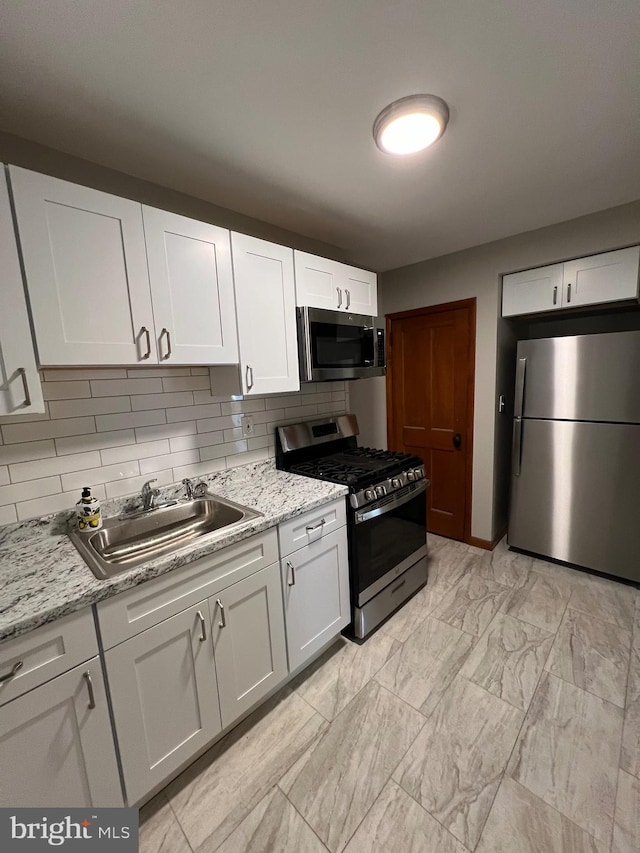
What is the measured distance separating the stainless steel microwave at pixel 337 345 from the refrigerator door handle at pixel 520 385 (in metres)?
1.04

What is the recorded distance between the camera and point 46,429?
141cm

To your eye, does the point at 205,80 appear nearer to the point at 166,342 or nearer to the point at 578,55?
the point at 166,342

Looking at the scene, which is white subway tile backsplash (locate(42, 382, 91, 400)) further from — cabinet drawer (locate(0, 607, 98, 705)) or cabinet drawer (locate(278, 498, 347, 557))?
cabinet drawer (locate(278, 498, 347, 557))

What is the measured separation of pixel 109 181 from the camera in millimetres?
1521

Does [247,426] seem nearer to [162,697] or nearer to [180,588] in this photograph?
[180,588]

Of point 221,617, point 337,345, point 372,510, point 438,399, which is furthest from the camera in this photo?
point 438,399

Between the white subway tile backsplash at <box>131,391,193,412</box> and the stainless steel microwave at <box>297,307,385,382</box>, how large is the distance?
65 centimetres

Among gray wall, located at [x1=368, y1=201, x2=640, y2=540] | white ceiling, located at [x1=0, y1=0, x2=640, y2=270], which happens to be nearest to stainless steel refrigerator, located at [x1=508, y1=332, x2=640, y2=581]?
gray wall, located at [x1=368, y1=201, x2=640, y2=540]

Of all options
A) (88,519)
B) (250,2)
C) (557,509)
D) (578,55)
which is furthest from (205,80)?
(557,509)

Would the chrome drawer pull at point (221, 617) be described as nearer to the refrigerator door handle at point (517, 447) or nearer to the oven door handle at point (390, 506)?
the oven door handle at point (390, 506)

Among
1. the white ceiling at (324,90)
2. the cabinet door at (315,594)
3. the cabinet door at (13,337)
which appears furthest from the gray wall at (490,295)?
the cabinet door at (13,337)

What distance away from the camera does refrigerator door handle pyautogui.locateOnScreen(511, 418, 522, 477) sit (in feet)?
8.62

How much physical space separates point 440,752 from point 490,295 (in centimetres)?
273

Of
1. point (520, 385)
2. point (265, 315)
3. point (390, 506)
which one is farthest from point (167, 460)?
point (520, 385)
